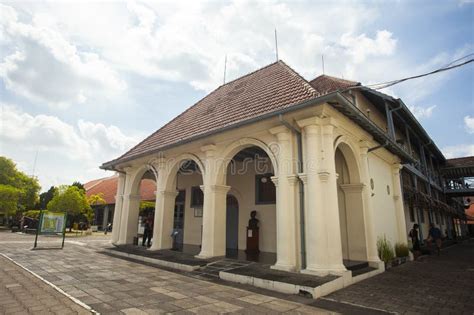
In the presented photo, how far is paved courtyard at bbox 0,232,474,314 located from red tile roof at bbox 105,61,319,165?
3.96 metres

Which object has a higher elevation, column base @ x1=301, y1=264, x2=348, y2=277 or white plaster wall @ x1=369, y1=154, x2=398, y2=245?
white plaster wall @ x1=369, y1=154, x2=398, y2=245

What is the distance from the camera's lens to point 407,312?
165 inches

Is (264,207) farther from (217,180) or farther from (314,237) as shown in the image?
(314,237)

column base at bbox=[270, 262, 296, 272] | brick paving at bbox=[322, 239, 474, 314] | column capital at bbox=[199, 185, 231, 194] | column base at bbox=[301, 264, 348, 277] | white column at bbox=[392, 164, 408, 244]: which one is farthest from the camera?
white column at bbox=[392, 164, 408, 244]

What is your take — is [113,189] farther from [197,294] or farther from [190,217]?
[197,294]

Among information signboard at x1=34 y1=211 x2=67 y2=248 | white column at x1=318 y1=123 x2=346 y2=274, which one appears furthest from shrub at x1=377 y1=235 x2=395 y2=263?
information signboard at x1=34 y1=211 x2=67 y2=248

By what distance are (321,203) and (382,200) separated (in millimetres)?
4687

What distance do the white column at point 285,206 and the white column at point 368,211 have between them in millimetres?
2586

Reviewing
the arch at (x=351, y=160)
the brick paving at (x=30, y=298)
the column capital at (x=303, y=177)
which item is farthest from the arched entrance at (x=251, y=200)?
the brick paving at (x=30, y=298)

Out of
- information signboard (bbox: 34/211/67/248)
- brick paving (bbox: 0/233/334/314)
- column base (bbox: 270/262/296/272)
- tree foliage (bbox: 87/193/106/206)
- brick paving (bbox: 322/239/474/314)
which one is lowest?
brick paving (bbox: 322/239/474/314)

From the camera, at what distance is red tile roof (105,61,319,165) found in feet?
24.9

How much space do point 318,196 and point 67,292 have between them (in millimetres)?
5045

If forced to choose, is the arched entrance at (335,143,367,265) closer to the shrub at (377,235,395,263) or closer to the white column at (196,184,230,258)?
the shrub at (377,235,395,263)

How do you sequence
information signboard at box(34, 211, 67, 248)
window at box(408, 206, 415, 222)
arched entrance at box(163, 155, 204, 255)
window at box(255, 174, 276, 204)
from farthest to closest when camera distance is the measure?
1. window at box(408, 206, 415, 222)
2. arched entrance at box(163, 155, 204, 255)
3. information signboard at box(34, 211, 67, 248)
4. window at box(255, 174, 276, 204)
